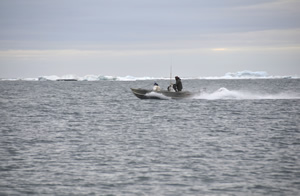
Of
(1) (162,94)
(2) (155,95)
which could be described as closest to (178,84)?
(1) (162,94)

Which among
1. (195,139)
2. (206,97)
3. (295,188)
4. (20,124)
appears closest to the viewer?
(295,188)

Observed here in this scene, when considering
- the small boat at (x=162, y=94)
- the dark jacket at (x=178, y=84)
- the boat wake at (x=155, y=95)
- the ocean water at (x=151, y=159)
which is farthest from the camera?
the boat wake at (x=155, y=95)

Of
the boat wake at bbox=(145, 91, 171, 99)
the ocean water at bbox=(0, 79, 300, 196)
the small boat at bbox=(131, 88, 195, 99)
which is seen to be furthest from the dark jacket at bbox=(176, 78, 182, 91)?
the ocean water at bbox=(0, 79, 300, 196)

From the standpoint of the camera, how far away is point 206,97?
2229 inches

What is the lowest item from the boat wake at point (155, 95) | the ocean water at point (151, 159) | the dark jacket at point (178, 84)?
the ocean water at point (151, 159)

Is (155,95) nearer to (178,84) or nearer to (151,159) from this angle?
(178,84)

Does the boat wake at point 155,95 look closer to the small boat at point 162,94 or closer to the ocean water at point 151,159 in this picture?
the small boat at point 162,94

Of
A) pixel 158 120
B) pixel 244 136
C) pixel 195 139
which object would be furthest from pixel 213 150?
pixel 158 120

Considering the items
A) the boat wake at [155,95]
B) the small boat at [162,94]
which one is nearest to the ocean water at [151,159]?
the small boat at [162,94]

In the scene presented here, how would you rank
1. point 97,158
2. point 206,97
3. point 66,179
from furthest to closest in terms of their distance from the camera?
point 206,97 → point 97,158 → point 66,179

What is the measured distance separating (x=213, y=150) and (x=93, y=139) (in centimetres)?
662

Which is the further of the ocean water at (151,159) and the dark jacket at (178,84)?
the dark jacket at (178,84)

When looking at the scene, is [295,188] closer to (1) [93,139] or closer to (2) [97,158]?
(2) [97,158]

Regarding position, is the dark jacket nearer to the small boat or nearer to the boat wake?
the small boat
